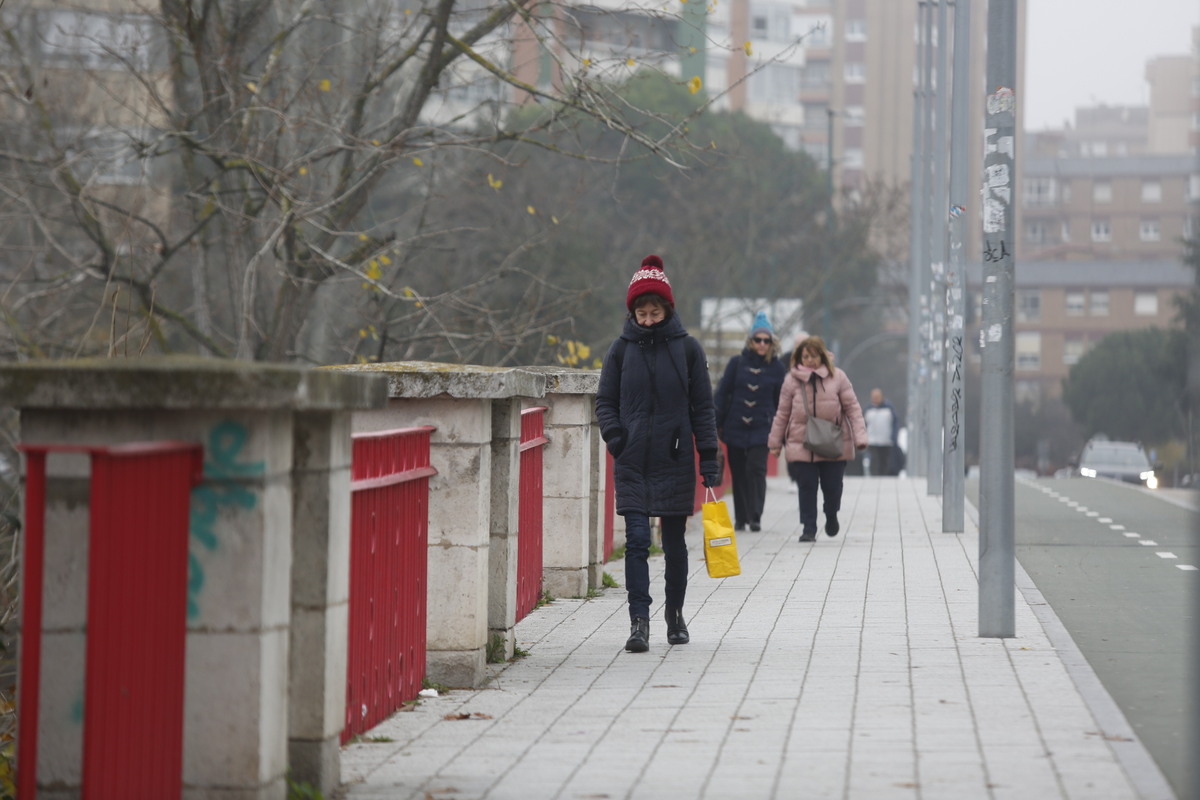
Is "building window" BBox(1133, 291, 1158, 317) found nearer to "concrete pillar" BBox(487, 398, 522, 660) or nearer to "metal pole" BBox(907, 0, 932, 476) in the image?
"metal pole" BBox(907, 0, 932, 476)

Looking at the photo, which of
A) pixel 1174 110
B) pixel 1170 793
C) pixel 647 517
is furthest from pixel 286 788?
pixel 1174 110

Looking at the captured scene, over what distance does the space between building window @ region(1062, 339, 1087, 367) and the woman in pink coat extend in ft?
314

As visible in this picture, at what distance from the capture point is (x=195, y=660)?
4883 mm

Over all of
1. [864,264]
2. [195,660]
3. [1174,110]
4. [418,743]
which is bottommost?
[418,743]

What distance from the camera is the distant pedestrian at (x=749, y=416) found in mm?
16438

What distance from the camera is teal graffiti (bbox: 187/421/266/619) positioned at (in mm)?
4879

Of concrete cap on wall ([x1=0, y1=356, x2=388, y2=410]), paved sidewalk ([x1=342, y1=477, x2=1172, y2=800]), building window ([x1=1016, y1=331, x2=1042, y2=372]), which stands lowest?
paved sidewalk ([x1=342, y1=477, x2=1172, y2=800])

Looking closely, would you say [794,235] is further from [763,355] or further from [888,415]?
[763,355]

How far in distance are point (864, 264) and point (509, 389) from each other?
55.7m

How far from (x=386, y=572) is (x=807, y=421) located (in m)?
9.11

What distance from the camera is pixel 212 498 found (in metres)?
4.88

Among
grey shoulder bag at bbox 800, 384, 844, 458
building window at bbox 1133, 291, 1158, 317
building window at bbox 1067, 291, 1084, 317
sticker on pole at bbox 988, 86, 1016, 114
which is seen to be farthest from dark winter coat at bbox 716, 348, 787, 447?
building window at bbox 1133, 291, 1158, 317

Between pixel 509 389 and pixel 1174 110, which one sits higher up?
pixel 1174 110

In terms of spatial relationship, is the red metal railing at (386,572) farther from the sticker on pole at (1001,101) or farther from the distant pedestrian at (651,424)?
the sticker on pole at (1001,101)
